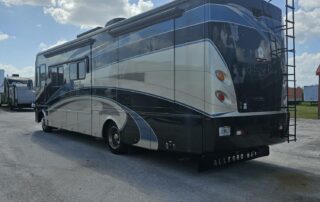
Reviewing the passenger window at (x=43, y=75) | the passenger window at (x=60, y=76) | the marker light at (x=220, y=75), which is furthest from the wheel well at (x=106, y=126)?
the passenger window at (x=43, y=75)

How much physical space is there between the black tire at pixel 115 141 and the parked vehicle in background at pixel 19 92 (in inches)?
956

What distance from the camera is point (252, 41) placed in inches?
273

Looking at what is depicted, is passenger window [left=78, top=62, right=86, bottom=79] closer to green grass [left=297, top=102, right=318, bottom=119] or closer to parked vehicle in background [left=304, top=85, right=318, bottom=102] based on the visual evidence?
green grass [left=297, top=102, right=318, bottom=119]

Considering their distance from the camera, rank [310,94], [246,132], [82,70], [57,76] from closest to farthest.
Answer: [246,132] < [82,70] < [57,76] < [310,94]

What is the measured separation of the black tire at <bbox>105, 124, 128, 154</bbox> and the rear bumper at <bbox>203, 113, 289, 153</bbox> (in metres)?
3.17

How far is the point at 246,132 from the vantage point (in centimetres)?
679

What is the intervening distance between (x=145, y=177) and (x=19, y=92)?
2720 centimetres

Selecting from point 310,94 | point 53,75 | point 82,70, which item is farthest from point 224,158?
point 310,94

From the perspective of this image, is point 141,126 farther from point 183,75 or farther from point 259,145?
point 259,145

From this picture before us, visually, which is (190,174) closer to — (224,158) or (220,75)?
(224,158)

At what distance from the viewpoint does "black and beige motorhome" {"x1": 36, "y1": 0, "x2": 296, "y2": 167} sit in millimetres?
6371

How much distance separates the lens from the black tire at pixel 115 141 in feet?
29.5

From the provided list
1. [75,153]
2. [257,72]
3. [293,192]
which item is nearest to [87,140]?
[75,153]

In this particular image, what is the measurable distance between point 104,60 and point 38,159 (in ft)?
9.72
